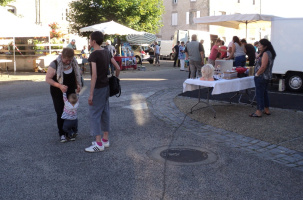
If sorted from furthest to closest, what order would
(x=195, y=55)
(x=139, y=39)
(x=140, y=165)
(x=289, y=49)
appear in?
1. (x=139, y=39)
2. (x=195, y=55)
3. (x=289, y=49)
4. (x=140, y=165)

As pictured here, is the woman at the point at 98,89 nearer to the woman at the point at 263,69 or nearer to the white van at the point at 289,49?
the woman at the point at 263,69

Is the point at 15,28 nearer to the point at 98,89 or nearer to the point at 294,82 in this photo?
the point at 294,82

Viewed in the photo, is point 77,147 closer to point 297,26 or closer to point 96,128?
point 96,128

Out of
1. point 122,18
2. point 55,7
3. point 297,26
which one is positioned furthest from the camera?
point 55,7

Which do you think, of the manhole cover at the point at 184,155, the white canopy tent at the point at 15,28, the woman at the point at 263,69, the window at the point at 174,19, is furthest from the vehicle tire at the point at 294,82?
the window at the point at 174,19

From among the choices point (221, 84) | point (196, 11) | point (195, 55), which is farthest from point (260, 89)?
point (196, 11)

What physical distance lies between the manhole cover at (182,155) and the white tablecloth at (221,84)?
7.78 ft

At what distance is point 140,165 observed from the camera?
16.6ft

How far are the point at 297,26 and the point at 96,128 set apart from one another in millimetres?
9222

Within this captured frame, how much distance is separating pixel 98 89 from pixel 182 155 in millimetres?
1608

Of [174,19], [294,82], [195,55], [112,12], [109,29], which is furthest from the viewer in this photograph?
[174,19]

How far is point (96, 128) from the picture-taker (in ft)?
18.7

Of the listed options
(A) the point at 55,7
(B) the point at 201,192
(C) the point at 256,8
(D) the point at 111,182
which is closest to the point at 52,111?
(D) the point at 111,182

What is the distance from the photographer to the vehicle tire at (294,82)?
41.6 feet
